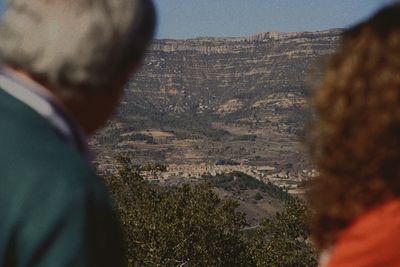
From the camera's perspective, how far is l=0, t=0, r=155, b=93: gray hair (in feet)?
5.65

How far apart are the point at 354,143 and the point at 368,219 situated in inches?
7.7

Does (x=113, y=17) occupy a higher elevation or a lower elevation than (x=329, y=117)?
higher

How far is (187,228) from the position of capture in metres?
31.8

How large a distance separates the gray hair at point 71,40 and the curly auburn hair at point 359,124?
56cm

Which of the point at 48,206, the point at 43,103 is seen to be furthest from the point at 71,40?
the point at 48,206

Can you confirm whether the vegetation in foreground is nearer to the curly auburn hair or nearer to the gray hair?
the curly auburn hair

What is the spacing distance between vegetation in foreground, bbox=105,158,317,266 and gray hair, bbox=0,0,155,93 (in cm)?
2789

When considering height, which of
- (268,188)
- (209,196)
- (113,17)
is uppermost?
(268,188)

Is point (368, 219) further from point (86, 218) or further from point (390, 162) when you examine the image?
point (86, 218)

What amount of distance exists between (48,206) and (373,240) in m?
0.82

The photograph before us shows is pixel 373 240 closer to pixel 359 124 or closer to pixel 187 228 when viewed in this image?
pixel 359 124

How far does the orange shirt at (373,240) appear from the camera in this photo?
1.84m

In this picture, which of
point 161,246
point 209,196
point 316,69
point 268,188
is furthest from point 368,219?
point 268,188

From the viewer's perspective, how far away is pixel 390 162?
6.32ft
